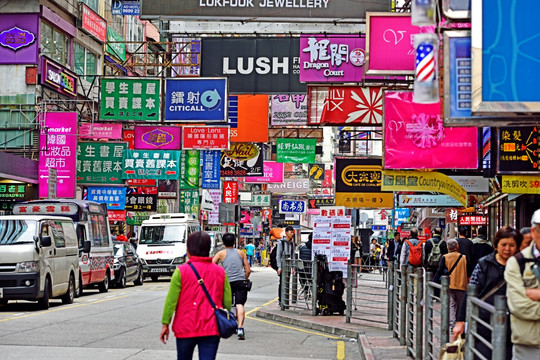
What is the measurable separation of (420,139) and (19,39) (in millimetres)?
26045

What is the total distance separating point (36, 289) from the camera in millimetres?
20891

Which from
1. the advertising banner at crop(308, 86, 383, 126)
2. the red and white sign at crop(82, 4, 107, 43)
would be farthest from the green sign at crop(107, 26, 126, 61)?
the advertising banner at crop(308, 86, 383, 126)

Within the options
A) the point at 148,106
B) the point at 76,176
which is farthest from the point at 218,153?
the point at 148,106

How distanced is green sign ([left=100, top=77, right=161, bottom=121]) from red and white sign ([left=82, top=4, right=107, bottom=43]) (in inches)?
615

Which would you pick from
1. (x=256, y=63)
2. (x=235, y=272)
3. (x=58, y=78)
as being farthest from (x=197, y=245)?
(x=58, y=78)

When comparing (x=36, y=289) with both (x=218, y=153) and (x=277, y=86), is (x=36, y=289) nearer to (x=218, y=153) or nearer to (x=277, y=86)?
(x=277, y=86)

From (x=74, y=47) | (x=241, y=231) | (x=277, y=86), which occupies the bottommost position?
(x=241, y=231)

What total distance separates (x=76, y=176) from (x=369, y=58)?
23429 millimetres

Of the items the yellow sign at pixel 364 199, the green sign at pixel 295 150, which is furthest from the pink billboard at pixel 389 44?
the green sign at pixel 295 150

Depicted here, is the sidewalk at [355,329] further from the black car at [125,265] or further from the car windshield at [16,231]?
the black car at [125,265]

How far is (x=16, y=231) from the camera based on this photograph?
21422 mm

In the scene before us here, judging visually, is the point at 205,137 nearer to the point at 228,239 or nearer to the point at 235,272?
the point at 235,272

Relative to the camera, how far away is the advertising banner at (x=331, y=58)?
77.3ft

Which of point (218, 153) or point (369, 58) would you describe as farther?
point (218, 153)
